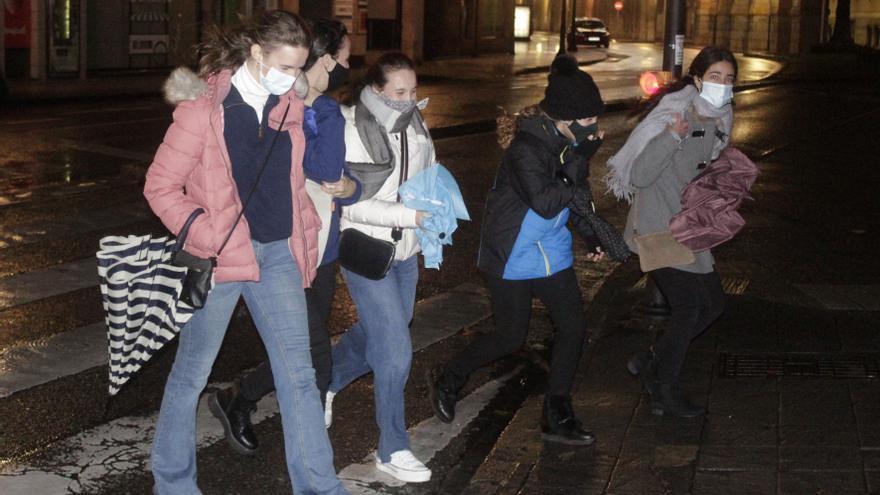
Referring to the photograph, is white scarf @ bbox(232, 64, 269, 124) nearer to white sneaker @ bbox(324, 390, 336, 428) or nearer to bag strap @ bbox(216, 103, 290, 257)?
bag strap @ bbox(216, 103, 290, 257)

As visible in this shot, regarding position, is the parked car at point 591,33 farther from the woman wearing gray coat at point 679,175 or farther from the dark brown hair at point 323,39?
the dark brown hair at point 323,39

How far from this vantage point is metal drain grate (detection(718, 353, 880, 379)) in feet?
22.7

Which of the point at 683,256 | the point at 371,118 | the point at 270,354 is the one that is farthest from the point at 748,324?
the point at 270,354

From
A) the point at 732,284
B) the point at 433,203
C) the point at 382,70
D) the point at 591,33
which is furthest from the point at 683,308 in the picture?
the point at 591,33

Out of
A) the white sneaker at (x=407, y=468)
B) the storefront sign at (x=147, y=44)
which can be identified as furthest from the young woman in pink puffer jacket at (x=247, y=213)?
the storefront sign at (x=147, y=44)

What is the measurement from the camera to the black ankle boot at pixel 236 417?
18.1ft

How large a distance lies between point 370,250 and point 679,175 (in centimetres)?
181

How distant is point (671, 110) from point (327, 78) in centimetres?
190

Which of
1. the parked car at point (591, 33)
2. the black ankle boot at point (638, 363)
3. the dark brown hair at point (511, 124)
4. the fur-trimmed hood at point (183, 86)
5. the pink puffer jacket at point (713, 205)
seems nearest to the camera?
the fur-trimmed hood at point (183, 86)

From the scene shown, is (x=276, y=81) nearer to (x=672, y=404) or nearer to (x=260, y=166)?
(x=260, y=166)

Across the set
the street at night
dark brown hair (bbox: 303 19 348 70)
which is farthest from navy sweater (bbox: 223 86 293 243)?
the street at night

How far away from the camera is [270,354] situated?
4.59 m

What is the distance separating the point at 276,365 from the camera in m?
4.57

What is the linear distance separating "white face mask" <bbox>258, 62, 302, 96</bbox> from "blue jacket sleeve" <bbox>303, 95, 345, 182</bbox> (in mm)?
359
